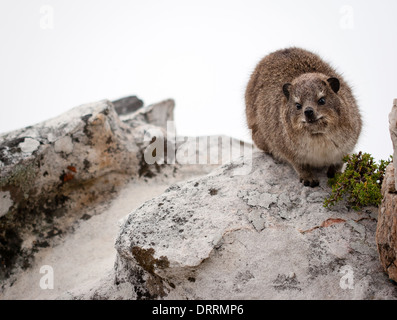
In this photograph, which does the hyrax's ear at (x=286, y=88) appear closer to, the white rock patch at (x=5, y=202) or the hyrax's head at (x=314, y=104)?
the hyrax's head at (x=314, y=104)

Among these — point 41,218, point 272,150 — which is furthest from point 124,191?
point 272,150

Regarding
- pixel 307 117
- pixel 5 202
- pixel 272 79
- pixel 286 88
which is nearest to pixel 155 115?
pixel 272 79

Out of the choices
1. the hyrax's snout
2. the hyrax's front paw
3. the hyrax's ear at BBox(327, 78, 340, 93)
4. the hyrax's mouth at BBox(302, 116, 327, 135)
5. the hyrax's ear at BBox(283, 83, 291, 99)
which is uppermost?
the hyrax's ear at BBox(327, 78, 340, 93)

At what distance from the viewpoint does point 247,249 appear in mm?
3973

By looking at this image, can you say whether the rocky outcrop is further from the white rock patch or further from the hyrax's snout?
the white rock patch

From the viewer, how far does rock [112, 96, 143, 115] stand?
10492 millimetres

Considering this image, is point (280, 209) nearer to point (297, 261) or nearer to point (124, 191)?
point (297, 261)

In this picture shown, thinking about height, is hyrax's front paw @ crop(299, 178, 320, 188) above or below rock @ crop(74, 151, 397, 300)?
above

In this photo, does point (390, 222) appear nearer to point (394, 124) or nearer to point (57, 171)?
point (394, 124)

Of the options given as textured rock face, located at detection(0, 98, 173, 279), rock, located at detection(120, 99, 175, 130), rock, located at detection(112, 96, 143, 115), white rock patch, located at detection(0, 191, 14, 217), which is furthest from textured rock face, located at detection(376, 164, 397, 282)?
rock, located at detection(112, 96, 143, 115)

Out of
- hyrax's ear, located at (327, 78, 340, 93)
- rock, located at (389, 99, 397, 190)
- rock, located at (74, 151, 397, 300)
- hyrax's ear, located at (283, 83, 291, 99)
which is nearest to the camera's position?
rock, located at (389, 99, 397, 190)

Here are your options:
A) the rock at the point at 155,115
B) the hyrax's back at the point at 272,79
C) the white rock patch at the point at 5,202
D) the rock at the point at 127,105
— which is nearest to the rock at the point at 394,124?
the hyrax's back at the point at 272,79

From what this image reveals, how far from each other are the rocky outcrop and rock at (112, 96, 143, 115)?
7.89m
